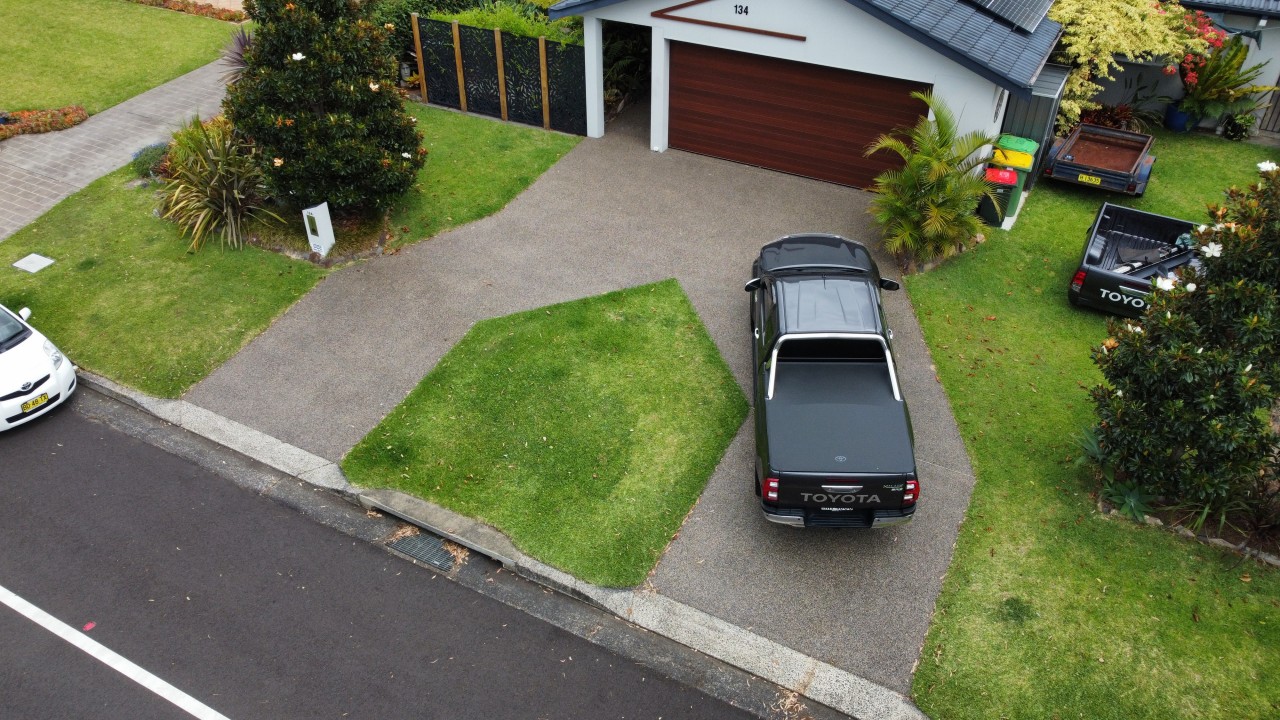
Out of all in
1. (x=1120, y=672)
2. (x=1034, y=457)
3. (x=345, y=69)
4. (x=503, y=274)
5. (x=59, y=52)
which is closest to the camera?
(x=1120, y=672)

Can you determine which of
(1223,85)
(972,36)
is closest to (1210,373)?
(972,36)

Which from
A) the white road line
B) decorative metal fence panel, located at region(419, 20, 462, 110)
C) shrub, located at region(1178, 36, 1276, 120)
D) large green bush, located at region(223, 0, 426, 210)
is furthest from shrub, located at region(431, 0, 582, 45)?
the white road line

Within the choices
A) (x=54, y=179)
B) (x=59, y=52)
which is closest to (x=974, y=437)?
(x=54, y=179)

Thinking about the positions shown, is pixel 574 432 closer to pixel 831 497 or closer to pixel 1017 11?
pixel 831 497

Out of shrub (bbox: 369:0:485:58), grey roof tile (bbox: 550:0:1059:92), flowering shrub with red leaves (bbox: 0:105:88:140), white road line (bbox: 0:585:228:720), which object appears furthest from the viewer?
shrub (bbox: 369:0:485:58)

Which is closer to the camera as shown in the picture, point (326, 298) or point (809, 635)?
point (809, 635)

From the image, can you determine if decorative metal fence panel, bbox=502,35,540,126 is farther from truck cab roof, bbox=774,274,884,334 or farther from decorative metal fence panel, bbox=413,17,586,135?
truck cab roof, bbox=774,274,884,334

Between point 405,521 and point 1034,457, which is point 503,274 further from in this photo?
point 1034,457
